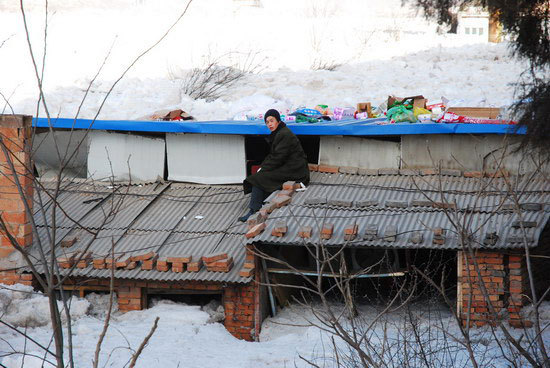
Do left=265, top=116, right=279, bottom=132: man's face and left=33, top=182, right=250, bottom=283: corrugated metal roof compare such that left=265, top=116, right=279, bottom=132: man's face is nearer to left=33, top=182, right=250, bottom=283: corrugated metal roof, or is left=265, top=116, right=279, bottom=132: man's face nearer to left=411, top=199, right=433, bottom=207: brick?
left=33, top=182, right=250, bottom=283: corrugated metal roof

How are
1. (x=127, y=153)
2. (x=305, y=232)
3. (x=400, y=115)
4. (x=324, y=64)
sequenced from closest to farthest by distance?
1. (x=305, y=232)
2. (x=400, y=115)
3. (x=127, y=153)
4. (x=324, y=64)

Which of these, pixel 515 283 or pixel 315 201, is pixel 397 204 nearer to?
pixel 315 201

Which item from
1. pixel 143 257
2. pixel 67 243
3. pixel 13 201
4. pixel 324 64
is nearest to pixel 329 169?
pixel 143 257

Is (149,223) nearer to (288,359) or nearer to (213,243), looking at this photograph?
(213,243)

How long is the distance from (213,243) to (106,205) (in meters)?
2.15

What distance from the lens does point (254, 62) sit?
24.5m

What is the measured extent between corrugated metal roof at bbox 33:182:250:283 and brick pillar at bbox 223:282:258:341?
0.31 m

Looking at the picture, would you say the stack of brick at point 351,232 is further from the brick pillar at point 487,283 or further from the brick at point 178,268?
the brick at point 178,268

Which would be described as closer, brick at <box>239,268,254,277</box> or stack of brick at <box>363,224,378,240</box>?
stack of brick at <box>363,224,378,240</box>

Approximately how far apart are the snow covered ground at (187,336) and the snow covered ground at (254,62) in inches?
219

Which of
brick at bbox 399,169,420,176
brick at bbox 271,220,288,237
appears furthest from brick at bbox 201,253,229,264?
brick at bbox 399,169,420,176

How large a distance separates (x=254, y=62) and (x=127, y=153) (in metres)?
12.9

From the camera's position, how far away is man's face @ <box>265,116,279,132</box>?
10766 mm

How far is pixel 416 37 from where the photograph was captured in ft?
90.6
